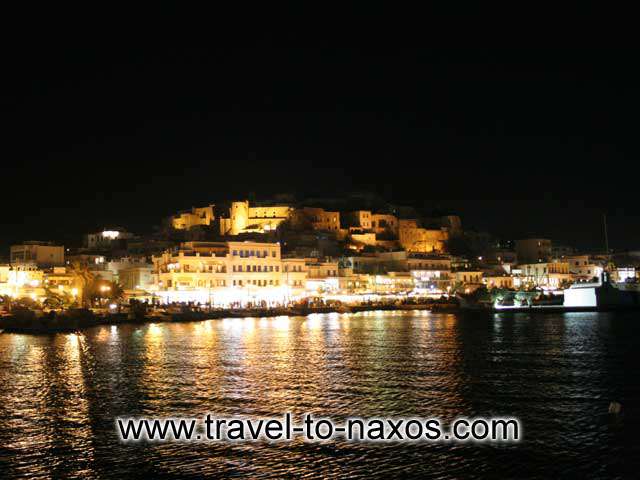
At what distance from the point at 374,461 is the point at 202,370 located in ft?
40.8

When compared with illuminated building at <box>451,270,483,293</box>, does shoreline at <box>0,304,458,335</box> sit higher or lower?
lower

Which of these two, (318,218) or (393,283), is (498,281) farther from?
(318,218)

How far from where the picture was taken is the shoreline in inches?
1856

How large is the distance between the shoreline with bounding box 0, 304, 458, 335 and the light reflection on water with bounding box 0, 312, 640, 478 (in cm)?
1139

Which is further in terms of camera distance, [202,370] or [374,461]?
[202,370]

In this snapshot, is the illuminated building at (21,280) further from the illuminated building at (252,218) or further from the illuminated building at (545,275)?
the illuminated building at (545,275)

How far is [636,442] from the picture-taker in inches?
533

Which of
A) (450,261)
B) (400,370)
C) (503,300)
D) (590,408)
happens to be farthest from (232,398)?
(450,261)

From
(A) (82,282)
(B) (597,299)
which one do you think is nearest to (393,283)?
(B) (597,299)

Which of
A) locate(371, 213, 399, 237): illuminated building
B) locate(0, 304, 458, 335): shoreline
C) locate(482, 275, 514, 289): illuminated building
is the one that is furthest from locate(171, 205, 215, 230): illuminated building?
locate(482, 275, 514, 289): illuminated building

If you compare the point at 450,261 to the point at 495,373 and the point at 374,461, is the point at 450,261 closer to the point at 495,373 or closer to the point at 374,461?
the point at 495,373

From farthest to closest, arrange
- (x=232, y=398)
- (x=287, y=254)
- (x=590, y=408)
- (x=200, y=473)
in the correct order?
(x=287, y=254) < (x=232, y=398) < (x=590, y=408) < (x=200, y=473)

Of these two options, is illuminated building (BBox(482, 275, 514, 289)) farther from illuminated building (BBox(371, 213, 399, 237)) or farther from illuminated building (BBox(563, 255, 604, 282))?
illuminated building (BBox(371, 213, 399, 237))

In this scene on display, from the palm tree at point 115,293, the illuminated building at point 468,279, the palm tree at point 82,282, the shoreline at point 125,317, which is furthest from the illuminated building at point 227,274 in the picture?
the illuminated building at point 468,279
